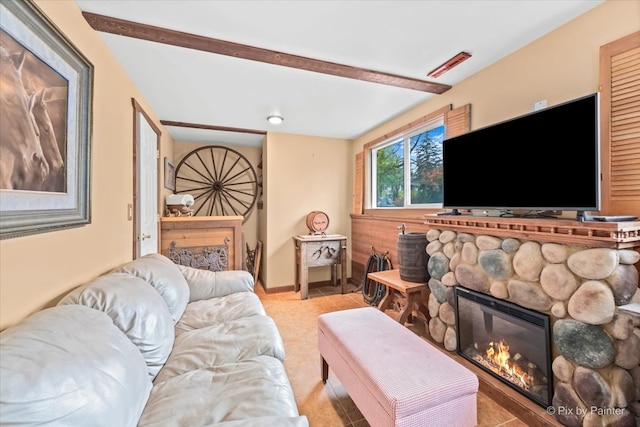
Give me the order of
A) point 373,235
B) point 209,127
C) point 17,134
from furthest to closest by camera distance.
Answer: point 373,235, point 209,127, point 17,134

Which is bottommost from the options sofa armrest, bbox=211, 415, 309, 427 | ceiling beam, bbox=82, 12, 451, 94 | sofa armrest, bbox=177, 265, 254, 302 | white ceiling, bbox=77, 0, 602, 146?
sofa armrest, bbox=211, 415, 309, 427

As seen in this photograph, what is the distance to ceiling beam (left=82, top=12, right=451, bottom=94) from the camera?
1.59m

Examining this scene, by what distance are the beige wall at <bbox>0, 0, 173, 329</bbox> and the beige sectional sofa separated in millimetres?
132

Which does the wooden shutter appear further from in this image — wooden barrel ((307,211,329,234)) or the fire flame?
wooden barrel ((307,211,329,234))

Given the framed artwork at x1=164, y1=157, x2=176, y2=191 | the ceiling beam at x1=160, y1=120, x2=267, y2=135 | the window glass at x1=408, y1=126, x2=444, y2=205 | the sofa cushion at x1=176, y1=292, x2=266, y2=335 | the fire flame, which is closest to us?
the fire flame

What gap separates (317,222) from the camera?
155 inches

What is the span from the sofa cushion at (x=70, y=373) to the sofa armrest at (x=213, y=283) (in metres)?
1.19

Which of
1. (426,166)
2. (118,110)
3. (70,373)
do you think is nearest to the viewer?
(70,373)

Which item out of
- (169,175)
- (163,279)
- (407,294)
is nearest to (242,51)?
(163,279)

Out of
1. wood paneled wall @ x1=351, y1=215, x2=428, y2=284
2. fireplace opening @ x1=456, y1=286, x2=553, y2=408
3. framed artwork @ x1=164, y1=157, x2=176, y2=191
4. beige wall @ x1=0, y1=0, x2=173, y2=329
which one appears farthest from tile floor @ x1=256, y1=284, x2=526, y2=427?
framed artwork @ x1=164, y1=157, x2=176, y2=191

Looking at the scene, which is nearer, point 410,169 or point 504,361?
point 504,361

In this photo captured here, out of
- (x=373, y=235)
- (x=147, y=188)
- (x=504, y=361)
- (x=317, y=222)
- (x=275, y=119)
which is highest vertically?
(x=275, y=119)

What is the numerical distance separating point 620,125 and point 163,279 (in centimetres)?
279

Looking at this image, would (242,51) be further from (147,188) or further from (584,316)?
(584,316)
